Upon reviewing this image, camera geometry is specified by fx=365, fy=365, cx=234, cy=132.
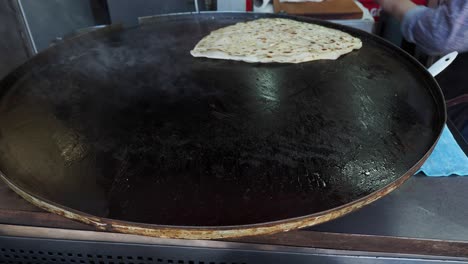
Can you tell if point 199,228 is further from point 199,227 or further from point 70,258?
point 70,258

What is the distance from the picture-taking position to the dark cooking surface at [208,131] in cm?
87

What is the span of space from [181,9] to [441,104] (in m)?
1.62

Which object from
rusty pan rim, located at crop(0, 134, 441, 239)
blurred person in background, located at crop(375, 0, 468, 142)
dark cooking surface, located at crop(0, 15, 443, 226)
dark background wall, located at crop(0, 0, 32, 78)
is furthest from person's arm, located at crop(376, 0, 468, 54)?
dark background wall, located at crop(0, 0, 32, 78)

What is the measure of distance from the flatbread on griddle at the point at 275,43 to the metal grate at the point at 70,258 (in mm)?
824

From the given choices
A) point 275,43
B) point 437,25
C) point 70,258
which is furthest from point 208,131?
point 437,25

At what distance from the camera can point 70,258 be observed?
3.68ft

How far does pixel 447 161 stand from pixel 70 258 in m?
1.21

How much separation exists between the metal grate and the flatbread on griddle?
82 centimetres

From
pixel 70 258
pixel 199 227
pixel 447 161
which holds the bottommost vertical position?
pixel 70 258

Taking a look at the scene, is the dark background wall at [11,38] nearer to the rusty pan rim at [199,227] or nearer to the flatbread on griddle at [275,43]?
the flatbread on griddle at [275,43]

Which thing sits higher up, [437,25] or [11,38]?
[437,25]

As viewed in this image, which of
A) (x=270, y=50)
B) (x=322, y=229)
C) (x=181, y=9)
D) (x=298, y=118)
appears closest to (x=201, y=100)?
(x=298, y=118)

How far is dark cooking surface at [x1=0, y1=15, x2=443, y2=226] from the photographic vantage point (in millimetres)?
870

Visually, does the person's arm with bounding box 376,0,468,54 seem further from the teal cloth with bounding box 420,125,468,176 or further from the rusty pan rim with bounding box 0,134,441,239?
the rusty pan rim with bounding box 0,134,441,239
